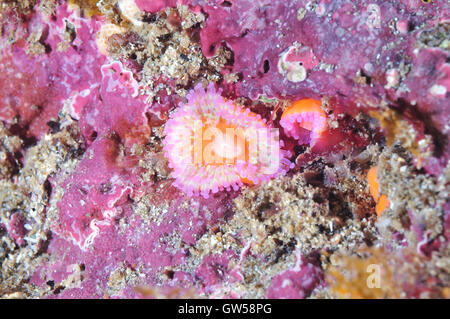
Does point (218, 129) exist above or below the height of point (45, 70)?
below

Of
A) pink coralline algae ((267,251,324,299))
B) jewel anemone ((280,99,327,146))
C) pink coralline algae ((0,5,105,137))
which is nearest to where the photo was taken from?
pink coralline algae ((267,251,324,299))

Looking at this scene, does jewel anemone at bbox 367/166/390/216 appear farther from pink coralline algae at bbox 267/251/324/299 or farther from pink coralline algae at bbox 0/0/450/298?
pink coralline algae at bbox 267/251/324/299

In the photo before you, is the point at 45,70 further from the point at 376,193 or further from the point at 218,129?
the point at 376,193

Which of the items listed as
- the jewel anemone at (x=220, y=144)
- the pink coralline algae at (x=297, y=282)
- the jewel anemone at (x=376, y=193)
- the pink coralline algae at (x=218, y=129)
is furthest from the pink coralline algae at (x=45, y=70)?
the jewel anemone at (x=376, y=193)

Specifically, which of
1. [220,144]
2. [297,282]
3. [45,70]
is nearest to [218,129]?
[220,144]

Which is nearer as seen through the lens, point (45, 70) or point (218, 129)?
point (218, 129)

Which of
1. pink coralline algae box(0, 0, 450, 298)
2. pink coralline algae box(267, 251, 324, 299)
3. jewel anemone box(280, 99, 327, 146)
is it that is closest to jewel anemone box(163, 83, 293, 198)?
pink coralline algae box(0, 0, 450, 298)

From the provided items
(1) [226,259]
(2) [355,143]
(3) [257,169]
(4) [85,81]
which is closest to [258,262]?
(1) [226,259]
